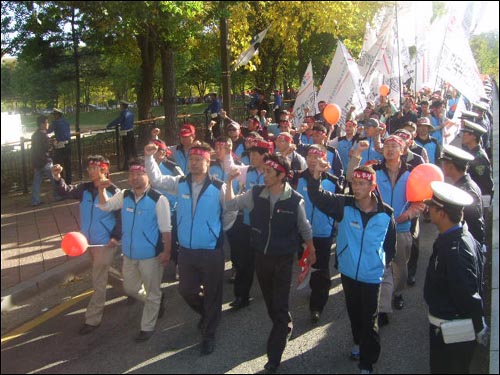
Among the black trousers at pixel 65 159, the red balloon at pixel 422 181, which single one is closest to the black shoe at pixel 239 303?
the red balloon at pixel 422 181

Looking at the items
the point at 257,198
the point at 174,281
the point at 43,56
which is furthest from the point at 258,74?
the point at 257,198

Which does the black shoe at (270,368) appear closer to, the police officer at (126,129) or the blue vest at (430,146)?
the blue vest at (430,146)

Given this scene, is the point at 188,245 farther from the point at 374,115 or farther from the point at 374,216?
the point at 374,115

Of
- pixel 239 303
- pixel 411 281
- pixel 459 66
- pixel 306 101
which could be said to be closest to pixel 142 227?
pixel 239 303

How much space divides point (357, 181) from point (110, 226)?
8.37 feet

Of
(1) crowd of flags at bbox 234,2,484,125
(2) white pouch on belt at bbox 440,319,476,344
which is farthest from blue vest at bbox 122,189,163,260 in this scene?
(1) crowd of flags at bbox 234,2,484,125

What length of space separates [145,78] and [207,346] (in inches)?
545

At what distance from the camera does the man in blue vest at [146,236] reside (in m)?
5.06

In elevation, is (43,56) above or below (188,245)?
above

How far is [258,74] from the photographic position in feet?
91.9

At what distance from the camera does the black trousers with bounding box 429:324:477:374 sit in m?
3.85

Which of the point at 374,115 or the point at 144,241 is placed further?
the point at 374,115

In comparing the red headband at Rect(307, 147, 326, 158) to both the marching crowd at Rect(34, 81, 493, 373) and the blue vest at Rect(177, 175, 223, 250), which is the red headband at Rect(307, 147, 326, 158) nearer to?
the marching crowd at Rect(34, 81, 493, 373)

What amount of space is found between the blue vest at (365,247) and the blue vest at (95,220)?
240 cm
